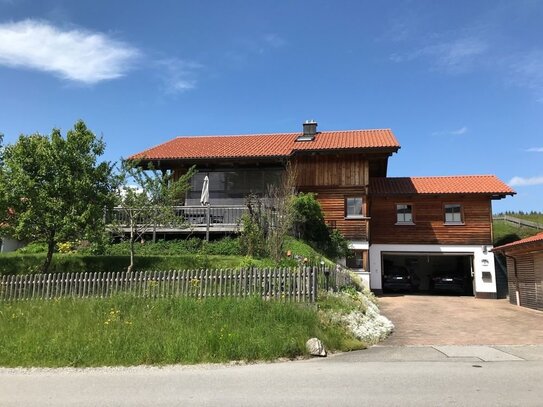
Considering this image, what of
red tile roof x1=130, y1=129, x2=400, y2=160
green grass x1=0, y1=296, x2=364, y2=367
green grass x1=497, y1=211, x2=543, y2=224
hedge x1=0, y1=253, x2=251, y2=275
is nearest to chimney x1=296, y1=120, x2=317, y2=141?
red tile roof x1=130, y1=129, x2=400, y2=160

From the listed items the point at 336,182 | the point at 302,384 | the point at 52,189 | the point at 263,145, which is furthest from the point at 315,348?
the point at 263,145

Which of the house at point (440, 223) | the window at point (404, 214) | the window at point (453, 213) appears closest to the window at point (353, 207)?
the house at point (440, 223)

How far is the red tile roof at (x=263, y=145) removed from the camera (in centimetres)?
2534

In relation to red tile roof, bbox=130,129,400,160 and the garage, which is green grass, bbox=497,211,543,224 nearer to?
the garage

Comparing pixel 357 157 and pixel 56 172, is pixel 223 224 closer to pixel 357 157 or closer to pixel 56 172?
pixel 56 172

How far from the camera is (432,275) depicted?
95.9 feet

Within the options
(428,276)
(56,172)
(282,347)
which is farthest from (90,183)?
(428,276)

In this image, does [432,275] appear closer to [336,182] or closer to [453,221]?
[453,221]

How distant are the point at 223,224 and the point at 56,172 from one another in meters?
7.43

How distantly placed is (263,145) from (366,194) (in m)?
6.85

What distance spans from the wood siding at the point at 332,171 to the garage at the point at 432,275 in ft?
16.2

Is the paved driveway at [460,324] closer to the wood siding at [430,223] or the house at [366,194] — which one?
the house at [366,194]

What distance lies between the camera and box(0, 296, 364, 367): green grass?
8.80m

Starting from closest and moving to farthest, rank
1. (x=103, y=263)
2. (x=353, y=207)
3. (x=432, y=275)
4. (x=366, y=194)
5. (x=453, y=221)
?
(x=103, y=263) → (x=366, y=194) → (x=353, y=207) → (x=453, y=221) → (x=432, y=275)
